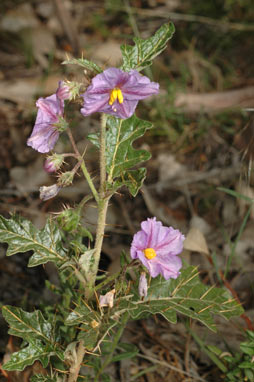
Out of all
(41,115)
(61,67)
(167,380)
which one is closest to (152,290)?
(167,380)

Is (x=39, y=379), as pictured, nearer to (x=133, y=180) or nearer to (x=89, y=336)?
(x=89, y=336)

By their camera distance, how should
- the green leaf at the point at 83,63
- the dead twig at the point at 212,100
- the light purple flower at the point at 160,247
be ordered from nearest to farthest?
the green leaf at the point at 83,63
the light purple flower at the point at 160,247
the dead twig at the point at 212,100

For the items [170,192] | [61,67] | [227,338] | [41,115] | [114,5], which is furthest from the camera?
[114,5]

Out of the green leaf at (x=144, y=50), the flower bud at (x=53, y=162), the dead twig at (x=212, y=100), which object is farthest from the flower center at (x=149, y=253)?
the dead twig at (x=212, y=100)

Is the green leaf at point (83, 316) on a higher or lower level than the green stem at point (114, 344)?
higher

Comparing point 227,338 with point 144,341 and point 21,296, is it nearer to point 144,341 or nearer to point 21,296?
point 144,341

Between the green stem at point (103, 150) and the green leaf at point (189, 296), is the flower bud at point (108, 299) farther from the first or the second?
the green stem at point (103, 150)

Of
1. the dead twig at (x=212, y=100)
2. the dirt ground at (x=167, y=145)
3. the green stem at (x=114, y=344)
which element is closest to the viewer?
the green stem at (x=114, y=344)
